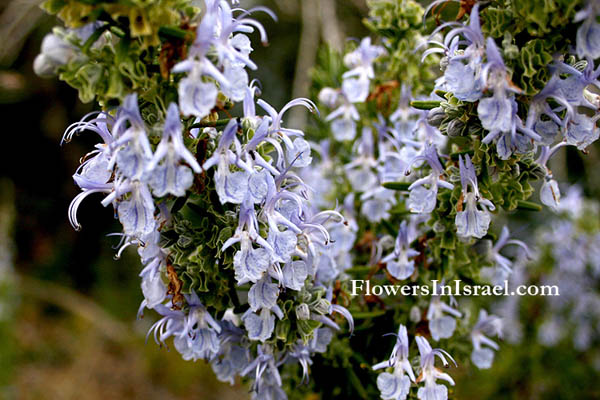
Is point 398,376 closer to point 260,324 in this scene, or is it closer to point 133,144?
point 260,324

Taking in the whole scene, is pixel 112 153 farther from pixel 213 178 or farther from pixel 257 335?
pixel 257 335

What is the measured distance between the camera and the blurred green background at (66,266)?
142 inches

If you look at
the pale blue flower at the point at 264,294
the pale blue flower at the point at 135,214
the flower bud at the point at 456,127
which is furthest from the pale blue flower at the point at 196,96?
the flower bud at the point at 456,127

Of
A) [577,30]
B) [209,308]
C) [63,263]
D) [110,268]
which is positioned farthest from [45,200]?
[577,30]

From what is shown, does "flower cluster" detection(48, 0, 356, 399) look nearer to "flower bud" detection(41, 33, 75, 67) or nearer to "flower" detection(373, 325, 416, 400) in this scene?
"flower bud" detection(41, 33, 75, 67)

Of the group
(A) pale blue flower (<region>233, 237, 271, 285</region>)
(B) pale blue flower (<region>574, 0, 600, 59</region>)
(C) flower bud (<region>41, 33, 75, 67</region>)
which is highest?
(B) pale blue flower (<region>574, 0, 600, 59</region>)

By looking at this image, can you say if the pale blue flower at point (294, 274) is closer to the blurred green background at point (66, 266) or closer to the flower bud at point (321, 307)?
the flower bud at point (321, 307)

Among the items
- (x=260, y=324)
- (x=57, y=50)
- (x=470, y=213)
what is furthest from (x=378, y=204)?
(x=57, y=50)

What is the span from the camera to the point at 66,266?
15.3 feet

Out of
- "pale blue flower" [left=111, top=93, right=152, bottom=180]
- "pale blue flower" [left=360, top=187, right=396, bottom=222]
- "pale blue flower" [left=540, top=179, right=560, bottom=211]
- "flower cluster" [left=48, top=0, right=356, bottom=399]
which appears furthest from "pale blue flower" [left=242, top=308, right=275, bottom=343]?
"pale blue flower" [left=540, top=179, right=560, bottom=211]

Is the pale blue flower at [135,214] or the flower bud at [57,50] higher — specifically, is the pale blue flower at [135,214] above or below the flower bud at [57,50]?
below

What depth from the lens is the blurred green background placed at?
3.60m

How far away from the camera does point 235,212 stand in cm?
89

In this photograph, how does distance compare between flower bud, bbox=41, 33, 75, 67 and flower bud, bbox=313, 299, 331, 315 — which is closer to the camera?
flower bud, bbox=41, 33, 75, 67
